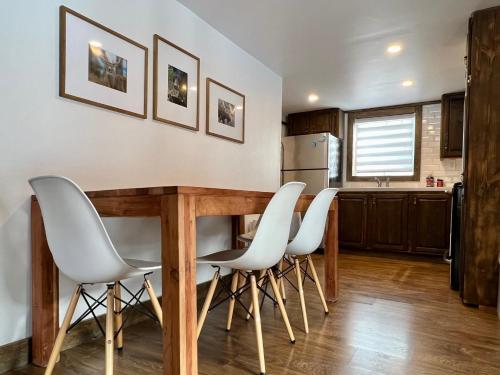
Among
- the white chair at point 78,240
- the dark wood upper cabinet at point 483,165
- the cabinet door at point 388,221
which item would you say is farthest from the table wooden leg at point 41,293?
the cabinet door at point 388,221

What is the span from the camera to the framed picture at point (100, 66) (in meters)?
1.68

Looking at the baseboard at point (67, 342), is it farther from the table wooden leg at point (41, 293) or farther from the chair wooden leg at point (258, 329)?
the chair wooden leg at point (258, 329)

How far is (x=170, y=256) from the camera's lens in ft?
3.76

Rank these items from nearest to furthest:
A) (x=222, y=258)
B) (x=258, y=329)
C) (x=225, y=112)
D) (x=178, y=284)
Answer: (x=178, y=284) → (x=258, y=329) → (x=222, y=258) → (x=225, y=112)

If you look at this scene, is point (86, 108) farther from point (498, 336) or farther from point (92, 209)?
point (498, 336)

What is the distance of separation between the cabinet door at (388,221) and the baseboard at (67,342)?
3171mm

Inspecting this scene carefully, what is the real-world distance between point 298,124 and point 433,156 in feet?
6.54

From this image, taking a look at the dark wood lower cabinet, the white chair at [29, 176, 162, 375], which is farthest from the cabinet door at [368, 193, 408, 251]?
the white chair at [29, 176, 162, 375]

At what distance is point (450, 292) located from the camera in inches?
106

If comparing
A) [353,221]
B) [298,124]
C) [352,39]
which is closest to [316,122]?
[298,124]

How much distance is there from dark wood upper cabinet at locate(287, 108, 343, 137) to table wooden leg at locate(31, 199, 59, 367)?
4.25 meters

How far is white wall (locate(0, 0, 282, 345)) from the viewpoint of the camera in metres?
1.49

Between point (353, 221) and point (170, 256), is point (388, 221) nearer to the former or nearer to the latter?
point (353, 221)

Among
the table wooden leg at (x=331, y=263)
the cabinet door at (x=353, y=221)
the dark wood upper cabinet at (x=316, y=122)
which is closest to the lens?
the table wooden leg at (x=331, y=263)
